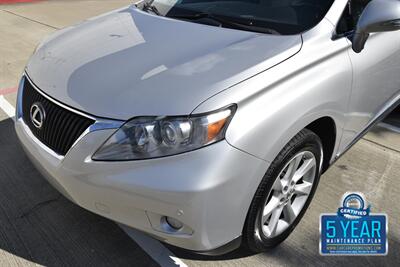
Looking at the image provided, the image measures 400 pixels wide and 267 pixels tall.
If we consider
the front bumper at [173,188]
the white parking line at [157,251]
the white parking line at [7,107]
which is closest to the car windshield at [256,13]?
the front bumper at [173,188]

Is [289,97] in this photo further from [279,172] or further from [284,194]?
[284,194]

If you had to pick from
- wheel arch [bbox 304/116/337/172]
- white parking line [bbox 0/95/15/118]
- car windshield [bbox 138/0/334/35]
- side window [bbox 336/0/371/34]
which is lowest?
white parking line [bbox 0/95/15/118]

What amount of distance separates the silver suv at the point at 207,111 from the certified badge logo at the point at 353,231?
0.27 meters

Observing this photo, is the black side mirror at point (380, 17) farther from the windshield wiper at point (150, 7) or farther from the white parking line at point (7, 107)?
the white parking line at point (7, 107)

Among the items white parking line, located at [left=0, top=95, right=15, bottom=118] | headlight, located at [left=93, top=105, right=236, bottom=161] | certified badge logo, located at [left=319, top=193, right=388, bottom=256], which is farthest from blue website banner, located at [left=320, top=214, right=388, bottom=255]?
white parking line, located at [left=0, top=95, right=15, bottom=118]

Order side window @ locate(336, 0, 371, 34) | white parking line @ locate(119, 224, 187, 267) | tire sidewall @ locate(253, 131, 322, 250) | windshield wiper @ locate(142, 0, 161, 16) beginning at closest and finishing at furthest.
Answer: tire sidewall @ locate(253, 131, 322, 250) < white parking line @ locate(119, 224, 187, 267) < side window @ locate(336, 0, 371, 34) < windshield wiper @ locate(142, 0, 161, 16)

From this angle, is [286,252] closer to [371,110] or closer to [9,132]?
[371,110]

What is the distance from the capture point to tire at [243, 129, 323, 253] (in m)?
1.97

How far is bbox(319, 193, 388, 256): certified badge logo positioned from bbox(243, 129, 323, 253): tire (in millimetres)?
236

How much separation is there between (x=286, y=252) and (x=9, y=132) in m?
2.83

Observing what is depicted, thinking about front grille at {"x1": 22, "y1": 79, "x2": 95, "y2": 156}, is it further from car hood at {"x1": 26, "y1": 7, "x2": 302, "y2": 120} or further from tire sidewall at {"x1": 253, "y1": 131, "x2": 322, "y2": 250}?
tire sidewall at {"x1": 253, "y1": 131, "x2": 322, "y2": 250}

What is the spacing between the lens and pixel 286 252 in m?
2.38

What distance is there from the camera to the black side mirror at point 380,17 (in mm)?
2186

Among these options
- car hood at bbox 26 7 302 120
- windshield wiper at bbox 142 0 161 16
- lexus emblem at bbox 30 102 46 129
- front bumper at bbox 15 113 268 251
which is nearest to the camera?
front bumper at bbox 15 113 268 251
